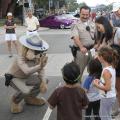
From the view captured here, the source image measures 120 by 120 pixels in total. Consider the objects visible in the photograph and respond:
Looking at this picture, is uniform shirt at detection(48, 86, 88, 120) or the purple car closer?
uniform shirt at detection(48, 86, 88, 120)

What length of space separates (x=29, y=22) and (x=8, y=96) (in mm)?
8984

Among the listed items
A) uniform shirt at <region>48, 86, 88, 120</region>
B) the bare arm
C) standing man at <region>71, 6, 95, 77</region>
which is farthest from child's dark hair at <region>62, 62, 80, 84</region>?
standing man at <region>71, 6, 95, 77</region>

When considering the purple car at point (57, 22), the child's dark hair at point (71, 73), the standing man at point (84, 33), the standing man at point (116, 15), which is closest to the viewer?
the child's dark hair at point (71, 73)

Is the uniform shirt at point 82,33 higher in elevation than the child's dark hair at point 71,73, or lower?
lower

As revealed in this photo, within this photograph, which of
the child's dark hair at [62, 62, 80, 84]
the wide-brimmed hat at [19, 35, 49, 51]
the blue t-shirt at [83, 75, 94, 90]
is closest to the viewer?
the child's dark hair at [62, 62, 80, 84]

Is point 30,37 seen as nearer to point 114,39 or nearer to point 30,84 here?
point 30,84

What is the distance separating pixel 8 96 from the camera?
835cm

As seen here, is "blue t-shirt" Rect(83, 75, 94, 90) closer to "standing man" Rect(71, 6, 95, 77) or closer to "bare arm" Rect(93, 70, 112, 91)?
"bare arm" Rect(93, 70, 112, 91)

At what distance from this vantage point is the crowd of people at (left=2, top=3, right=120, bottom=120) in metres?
4.63

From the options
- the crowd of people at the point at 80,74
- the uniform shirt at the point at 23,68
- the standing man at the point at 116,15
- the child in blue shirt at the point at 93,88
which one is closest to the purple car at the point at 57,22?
the standing man at the point at 116,15

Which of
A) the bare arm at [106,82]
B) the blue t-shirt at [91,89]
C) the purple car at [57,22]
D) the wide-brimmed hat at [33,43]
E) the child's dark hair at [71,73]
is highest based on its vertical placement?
the child's dark hair at [71,73]

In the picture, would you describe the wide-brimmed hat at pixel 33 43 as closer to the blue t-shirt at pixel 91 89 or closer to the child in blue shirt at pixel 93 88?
the child in blue shirt at pixel 93 88

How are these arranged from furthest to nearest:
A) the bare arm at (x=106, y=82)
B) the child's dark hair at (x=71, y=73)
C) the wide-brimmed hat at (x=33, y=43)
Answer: the wide-brimmed hat at (x=33, y=43) → the bare arm at (x=106, y=82) → the child's dark hair at (x=71, y=73)

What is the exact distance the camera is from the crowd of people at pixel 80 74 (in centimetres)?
463
